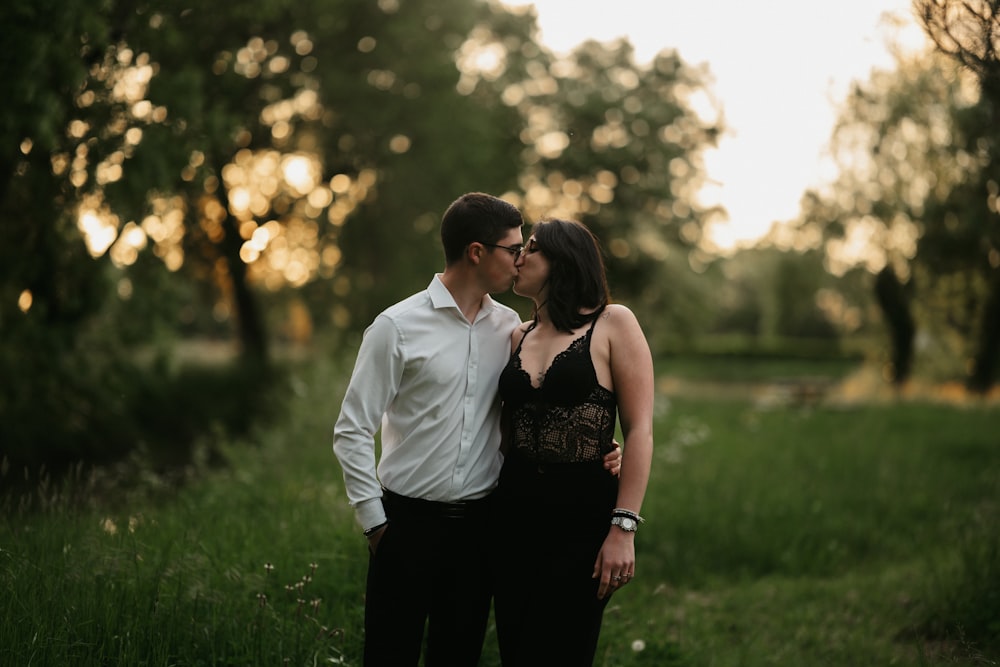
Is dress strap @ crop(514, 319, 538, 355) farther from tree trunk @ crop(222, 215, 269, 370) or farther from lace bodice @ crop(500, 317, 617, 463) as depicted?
tree trunk @ crop(222, 215, 269, 370)

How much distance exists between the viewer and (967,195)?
62.4 feet

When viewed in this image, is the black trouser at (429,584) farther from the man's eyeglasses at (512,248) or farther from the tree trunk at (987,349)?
the tree trunk at (987,349)

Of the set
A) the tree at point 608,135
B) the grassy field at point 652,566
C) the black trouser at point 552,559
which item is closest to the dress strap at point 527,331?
the black trouser at point 552,559

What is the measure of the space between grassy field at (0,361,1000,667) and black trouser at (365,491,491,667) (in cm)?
58

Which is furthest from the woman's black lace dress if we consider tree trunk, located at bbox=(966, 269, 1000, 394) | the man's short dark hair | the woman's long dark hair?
tree trunk, located at bbox=(966, 269, 1000, 394)

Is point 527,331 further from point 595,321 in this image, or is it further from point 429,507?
point 429,507

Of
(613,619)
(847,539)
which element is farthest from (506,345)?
(847,539)

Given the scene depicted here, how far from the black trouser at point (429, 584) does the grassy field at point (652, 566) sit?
577 millimetres

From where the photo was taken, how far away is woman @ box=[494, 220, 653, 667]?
343cm

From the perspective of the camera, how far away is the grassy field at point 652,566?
159 inches

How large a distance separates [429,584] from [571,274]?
53.8 inches

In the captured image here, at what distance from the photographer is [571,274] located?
141 inches

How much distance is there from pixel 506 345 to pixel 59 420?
12.1 metres

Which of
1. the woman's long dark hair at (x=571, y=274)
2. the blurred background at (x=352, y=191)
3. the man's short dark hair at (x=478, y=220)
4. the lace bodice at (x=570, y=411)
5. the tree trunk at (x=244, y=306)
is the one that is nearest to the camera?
the lace bodice at (x=570, y=411)
